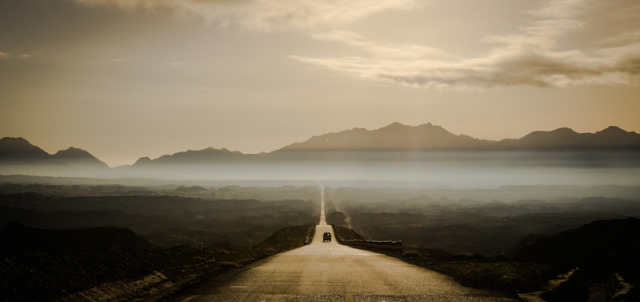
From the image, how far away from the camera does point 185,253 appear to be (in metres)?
24.1

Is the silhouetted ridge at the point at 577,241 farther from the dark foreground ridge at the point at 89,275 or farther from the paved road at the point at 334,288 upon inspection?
the dark foreground ridge at the point at 89,275

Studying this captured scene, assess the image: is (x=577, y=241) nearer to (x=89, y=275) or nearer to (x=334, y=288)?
(x=334, y=288)

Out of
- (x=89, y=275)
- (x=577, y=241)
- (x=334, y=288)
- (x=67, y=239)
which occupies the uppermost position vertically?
(x=89, y=275)

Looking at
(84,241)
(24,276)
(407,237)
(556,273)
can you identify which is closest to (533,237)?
(407,237)

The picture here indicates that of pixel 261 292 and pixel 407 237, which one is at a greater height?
pixel 261 292

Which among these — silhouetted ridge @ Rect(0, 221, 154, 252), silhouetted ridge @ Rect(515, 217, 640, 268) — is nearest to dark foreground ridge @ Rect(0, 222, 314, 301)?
silhouetted ridge @ Rect(515, 217, 640, 268)

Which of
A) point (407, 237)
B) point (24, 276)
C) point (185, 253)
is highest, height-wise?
point (24, 276)

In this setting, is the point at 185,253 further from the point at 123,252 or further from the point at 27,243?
the point at 27,243

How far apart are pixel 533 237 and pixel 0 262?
183 m

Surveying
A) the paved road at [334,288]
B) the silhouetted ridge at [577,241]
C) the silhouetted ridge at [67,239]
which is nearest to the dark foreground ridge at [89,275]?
the paved road at [334,288]

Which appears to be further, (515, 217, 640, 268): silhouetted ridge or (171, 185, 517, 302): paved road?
(515, 217, 640, 268): silhouetted ridge

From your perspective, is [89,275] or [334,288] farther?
[89,275]

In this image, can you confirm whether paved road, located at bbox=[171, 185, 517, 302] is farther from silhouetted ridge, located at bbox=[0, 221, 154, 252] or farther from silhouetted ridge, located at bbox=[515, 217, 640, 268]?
silhouetted ridge, located at bbox=[0, 221, 154, 252]

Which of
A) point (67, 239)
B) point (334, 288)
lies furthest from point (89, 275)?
point (67, 239)
